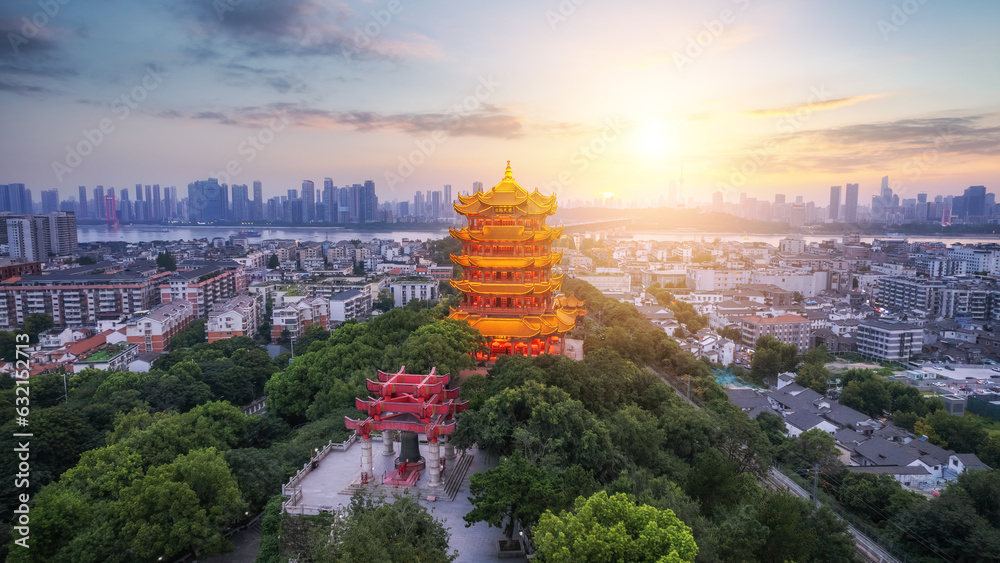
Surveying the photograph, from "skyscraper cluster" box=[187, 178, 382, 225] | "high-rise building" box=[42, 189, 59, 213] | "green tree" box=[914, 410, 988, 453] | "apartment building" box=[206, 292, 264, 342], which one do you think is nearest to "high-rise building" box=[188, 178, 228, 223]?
"skyscraper cluster" box=[187, 178, 382, 225]

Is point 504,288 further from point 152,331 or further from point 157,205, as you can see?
point 157,205

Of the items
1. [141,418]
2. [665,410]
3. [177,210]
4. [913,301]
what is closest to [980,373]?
[913,301]

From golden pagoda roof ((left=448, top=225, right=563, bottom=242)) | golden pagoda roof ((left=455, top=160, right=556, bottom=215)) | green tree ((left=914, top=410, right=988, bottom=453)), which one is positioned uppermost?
golden pagoda roof ((left=455, top=160, right=556, bottom=215))

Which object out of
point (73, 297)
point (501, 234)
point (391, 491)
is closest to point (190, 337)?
point (73, 297)

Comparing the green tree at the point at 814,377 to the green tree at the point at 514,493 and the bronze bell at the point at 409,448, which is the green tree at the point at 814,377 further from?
the green tree at the point at 514,493

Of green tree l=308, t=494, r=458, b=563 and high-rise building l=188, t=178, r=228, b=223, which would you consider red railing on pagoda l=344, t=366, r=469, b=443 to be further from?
high-rise building l=188, t=178, r=228, b=223

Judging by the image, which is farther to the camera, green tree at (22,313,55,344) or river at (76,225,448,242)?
river at (76,225,448,242)

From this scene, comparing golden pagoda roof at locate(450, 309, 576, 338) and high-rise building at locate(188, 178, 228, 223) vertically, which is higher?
high-rise building at locate(188, 178, 228, 223)

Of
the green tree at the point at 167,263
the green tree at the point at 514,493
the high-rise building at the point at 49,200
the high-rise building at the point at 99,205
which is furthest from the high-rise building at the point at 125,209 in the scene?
the green tree at the point at 514,493
